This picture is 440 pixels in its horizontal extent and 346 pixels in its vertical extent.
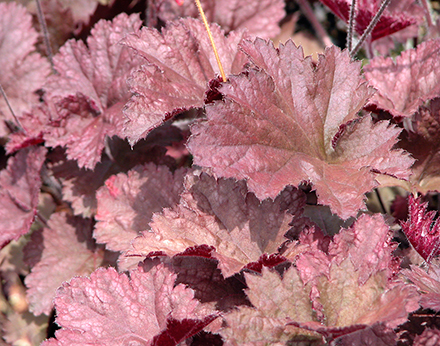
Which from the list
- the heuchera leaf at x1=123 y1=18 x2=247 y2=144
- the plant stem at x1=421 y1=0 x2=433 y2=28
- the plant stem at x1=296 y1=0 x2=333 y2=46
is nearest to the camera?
the heuchera leaf at x1=123 y1=18 x2=247 y2=144

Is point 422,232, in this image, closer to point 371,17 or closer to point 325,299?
point 325,299

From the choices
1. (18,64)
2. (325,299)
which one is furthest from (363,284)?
(18,64)

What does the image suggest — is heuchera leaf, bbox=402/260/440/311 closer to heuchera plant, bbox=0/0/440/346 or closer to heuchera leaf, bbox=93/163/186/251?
heuchera plant, bbox=0/0/440/346

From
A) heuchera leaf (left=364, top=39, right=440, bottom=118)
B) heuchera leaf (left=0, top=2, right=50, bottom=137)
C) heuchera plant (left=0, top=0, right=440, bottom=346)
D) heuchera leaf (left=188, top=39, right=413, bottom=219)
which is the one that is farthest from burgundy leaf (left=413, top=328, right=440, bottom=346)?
heuchera leaf (left=0, top=2, right=50, bottom=137)

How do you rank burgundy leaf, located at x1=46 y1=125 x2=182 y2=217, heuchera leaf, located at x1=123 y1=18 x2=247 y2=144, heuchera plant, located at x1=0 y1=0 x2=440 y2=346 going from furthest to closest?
1. burgundy leaf, located at x1=46 y1=125 x2=182 y2=217
2. heuchera leaf, located at x1=123 y1=18 x2=247 y2=144
3. heuchera plant, located at x1=0 y1=0 x2=440 y2=346

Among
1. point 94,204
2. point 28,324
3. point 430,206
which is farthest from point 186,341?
point 430,206

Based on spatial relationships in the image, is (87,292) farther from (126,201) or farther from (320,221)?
(320,221)

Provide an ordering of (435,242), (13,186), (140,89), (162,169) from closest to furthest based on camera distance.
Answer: (435,242) < (140,89) < (162,169) < (13,186)
